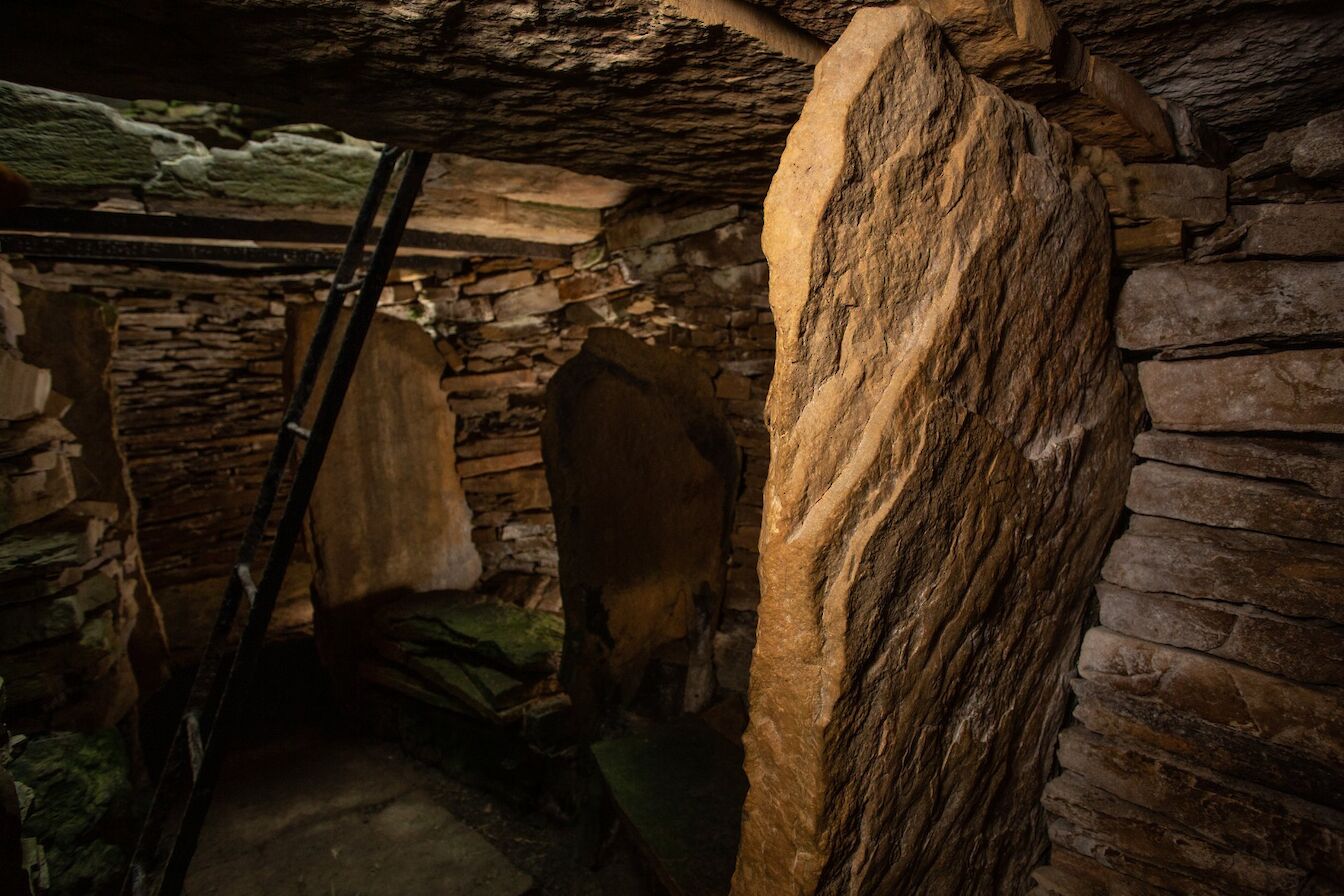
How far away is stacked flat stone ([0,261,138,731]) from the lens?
2285 mm

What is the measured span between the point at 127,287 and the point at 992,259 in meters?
6.06

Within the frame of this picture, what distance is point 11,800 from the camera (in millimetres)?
1243

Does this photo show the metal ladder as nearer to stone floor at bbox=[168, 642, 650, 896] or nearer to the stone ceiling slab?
stone floor at bbox=[168, 642, 650, 896]

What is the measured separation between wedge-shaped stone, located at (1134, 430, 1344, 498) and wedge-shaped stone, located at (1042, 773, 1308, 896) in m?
0.73

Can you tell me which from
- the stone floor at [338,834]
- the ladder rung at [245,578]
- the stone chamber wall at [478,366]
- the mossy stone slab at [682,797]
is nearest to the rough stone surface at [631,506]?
the stone chamber wall at [478,366]

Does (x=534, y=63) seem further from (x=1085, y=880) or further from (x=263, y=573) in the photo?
(x=1085, y=880)

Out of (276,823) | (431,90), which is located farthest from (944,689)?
(276,823)

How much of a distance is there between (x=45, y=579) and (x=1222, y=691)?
3.64 meters

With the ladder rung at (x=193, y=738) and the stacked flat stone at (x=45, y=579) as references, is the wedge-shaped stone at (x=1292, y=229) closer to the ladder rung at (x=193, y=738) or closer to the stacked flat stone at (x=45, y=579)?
the ladder rung at (x=193, y=738)

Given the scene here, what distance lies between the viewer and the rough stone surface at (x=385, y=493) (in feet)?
12.5

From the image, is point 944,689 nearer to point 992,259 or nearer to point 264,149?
point 992,259

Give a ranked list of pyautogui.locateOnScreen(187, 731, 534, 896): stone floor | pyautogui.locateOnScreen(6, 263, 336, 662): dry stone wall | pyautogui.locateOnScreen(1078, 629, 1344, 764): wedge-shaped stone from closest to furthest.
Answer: pyautogui.locateOnScreen(1078, 629, 1344, 764): wedge-shaped stone, pyautogui.locateOnScreen(187, 731, 534, 896): stone floor, pyautogui.locateOnScreen(6, 263, 336, 662): dry stone wall

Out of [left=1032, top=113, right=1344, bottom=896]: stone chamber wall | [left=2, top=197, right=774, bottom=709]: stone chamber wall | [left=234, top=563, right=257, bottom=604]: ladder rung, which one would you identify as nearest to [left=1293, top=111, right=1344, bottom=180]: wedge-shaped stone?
[left=1032, top=113, right=1344, bottom=896]: stone chamber wall

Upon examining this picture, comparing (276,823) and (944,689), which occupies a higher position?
(944,689)
